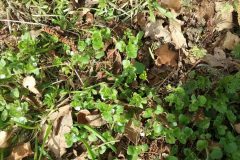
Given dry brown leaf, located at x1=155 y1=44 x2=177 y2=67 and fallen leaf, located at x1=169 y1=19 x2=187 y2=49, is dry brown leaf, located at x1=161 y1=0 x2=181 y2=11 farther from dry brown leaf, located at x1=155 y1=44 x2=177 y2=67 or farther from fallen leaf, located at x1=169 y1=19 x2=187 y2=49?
dry brown leaf, located at x1=155 y1=44 x2=177 y2=67

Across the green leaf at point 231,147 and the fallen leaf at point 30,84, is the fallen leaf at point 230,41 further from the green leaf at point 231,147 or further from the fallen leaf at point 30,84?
the fallen leaf at point 30,84

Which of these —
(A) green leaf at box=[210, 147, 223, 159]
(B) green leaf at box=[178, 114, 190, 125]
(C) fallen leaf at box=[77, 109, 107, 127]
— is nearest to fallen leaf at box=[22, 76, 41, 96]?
(C) fallen leaf at box=[77, 109, 107, 127]

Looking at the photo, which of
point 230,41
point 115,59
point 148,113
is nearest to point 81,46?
point 115,59

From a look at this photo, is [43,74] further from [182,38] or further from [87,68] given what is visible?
[182,38]

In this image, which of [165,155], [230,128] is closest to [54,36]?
[165,155]

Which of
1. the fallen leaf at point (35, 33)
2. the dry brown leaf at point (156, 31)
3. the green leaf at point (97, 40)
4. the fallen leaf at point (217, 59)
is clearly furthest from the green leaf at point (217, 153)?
the fallen leaf at point (35, 33)

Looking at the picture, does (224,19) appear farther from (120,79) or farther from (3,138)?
(3,138)
